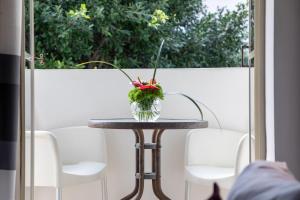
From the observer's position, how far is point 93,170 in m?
3.06

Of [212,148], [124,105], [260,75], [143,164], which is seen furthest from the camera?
[124,105]

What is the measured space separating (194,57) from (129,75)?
4.38ft

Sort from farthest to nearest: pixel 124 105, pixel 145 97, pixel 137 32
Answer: pixel 137 32, pixel 124 105, pixel 145 97

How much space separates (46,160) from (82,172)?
0.28 m

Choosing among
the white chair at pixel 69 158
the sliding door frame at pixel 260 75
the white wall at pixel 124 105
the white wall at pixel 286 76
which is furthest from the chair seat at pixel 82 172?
the white wall at pixel 286 76

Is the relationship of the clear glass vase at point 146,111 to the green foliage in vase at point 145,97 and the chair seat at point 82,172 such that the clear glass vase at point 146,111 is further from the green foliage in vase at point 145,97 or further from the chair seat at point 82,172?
the chair seat at point 82,172

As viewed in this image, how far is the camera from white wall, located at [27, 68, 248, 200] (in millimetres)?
3441

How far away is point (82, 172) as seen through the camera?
299 cm

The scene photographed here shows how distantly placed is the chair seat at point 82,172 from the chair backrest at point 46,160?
6 centimetres

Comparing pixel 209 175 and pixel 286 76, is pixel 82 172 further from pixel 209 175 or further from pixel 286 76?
pixel 286 76

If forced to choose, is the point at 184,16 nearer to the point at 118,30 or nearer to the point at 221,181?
the point at 118,30

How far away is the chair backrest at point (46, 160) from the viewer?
2.78 meters

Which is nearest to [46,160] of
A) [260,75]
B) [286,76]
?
[260,75]

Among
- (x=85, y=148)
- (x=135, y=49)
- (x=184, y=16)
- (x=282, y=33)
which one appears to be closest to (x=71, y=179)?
(x=85, y=148)
